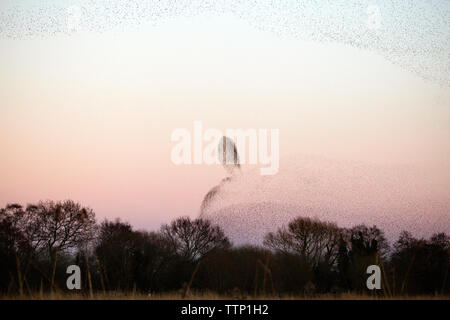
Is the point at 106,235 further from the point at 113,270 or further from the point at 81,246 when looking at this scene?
the point at 113,270

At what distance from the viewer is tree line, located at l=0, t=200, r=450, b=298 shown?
25.3m

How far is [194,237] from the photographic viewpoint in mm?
38469

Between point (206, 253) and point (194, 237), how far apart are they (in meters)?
3.68

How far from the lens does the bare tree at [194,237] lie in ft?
120

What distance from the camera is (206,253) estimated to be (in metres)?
34.9

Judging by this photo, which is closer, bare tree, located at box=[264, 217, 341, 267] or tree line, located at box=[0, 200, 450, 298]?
tree line, located at box=[0, 200, 450, 298]

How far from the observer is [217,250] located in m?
35.5

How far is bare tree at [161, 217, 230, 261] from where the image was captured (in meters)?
36.6

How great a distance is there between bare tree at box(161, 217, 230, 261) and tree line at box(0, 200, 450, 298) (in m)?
0.07

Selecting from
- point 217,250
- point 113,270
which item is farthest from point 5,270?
point 217,250

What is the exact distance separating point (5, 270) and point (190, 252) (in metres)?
17.1

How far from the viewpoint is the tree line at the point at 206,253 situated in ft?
83.1

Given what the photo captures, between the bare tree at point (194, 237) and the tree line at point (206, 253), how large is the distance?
66mm

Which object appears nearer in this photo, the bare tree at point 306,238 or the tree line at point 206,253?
the tree line at point 206,253
